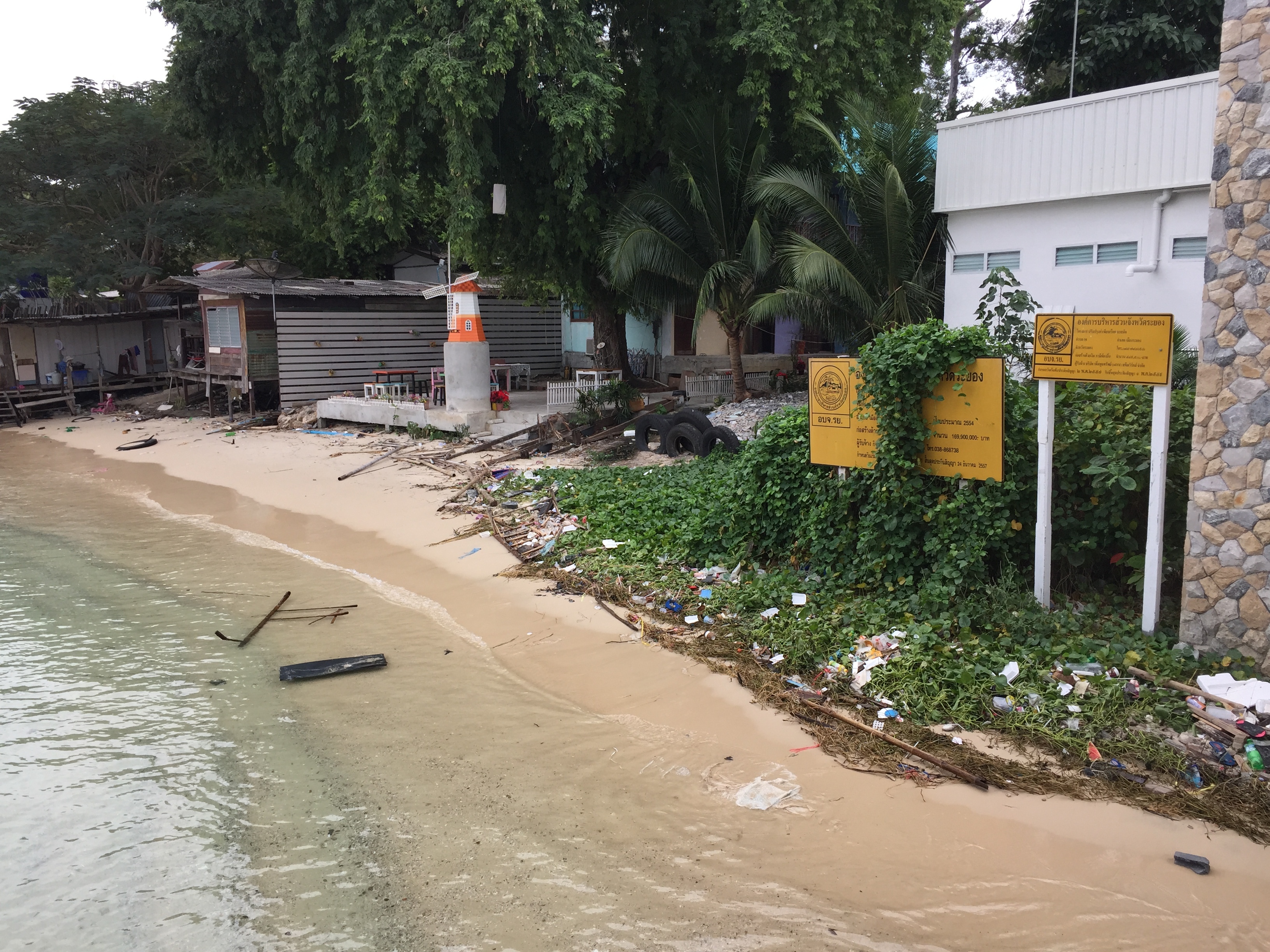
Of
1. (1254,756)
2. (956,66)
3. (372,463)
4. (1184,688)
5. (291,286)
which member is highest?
(956,66)

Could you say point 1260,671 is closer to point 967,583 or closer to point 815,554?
point 967,583

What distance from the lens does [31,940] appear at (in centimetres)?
487

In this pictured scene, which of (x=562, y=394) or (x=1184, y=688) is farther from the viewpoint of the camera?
(x=562, y=394)

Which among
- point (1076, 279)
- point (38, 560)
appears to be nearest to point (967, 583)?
point (1076, 279)

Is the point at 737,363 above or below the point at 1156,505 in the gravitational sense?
above

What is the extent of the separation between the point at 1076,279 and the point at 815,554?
7140 millimetres

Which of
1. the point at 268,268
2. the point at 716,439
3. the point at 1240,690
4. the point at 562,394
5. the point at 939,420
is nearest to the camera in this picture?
the point at 1240,690

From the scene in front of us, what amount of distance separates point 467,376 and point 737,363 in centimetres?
494

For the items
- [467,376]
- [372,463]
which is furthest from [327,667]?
[467,376]

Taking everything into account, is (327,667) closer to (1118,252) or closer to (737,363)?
(737,363)

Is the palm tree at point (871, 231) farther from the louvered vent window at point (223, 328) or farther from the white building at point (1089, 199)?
the louvered vent window at point (223, 328)

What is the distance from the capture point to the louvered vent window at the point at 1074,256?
12.8m

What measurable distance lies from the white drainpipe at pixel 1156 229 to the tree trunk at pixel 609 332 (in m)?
9.60

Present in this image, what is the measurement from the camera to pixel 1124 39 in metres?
18.3
